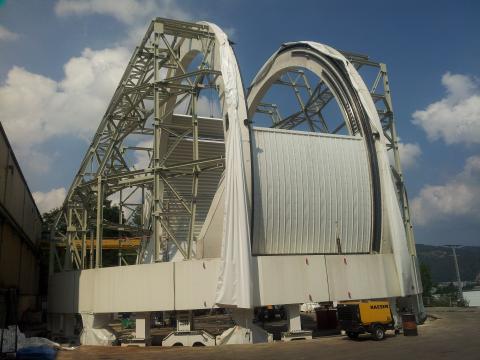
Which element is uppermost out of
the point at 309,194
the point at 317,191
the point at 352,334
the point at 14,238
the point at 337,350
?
the point at 317,191

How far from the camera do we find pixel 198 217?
37.7 m

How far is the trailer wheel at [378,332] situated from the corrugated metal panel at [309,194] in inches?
201

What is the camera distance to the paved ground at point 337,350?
50.3ft

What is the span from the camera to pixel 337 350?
55.5ft

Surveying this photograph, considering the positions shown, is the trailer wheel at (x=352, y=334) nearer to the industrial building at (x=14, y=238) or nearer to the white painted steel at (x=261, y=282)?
the white painted steel at (x=261, y=282)

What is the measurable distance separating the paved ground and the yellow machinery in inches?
18.5

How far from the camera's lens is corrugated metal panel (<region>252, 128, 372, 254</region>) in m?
22.8

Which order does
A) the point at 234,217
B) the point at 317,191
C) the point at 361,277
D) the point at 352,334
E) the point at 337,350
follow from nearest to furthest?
the point at 337,350 < the point at 352,334 < the point at 234,217 < the point at 361,277 < the point at 317,191

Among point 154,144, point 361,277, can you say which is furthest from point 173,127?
point 361,277

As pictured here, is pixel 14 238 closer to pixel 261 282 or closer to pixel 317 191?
pixel 261 282

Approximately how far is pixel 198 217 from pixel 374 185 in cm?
1676

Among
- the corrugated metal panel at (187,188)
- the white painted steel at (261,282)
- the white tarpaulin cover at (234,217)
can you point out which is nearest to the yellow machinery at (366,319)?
the white painted steel at (261,282)

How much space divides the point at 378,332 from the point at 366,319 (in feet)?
2.72

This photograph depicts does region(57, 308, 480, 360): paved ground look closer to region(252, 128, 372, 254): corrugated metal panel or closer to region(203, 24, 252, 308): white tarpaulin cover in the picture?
region(203, 24, 252, 308): white tarpaulin cover
